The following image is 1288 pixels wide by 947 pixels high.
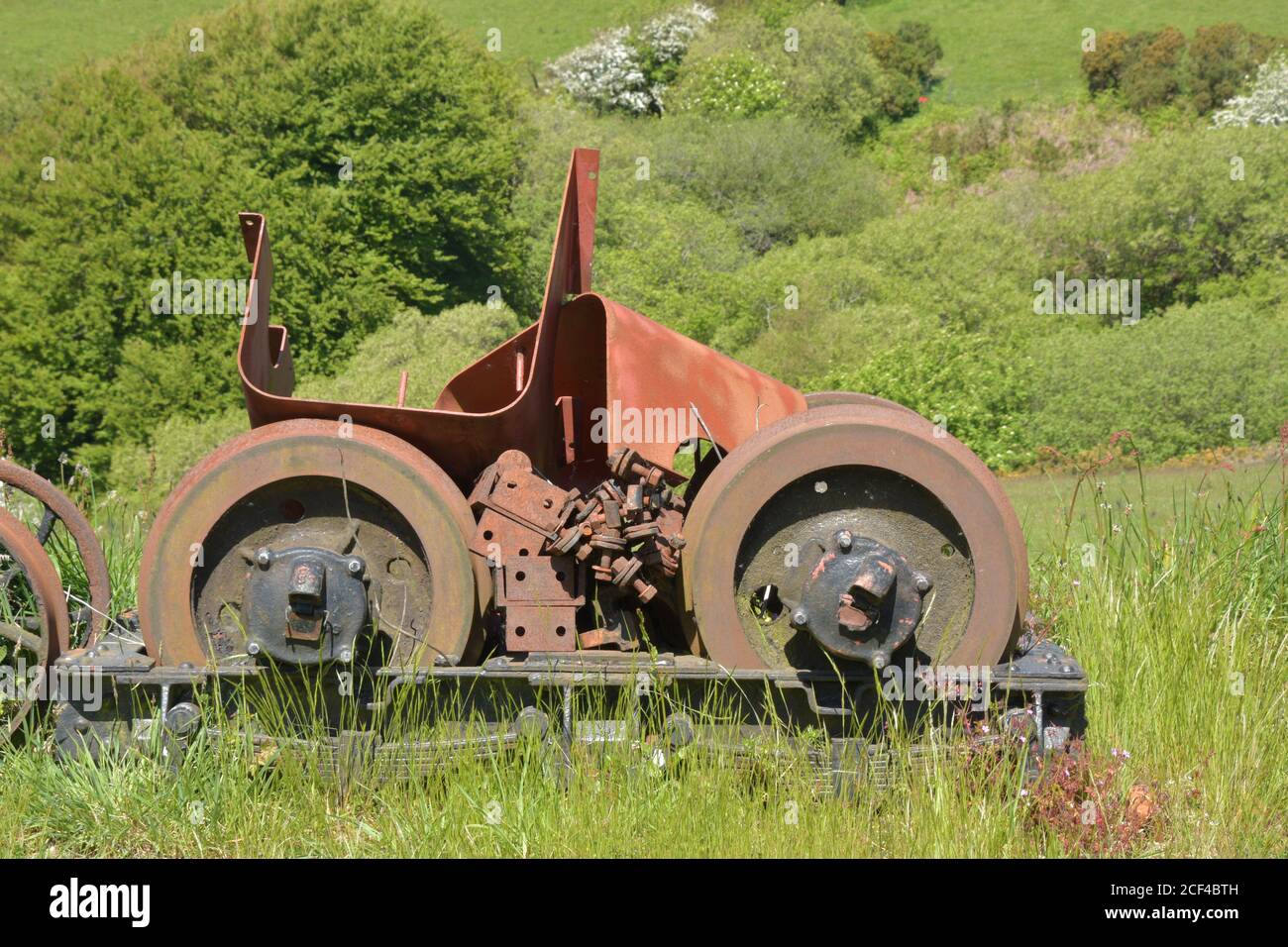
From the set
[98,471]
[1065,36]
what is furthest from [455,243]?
[1065,36]

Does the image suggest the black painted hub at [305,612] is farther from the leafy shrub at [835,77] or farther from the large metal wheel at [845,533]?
the leafy shrub at [835,77]

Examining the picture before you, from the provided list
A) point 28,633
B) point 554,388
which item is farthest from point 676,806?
point 28,633

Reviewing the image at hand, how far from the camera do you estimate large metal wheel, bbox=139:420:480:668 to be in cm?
426

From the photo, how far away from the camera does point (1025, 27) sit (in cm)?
4744

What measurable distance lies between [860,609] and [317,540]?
5.94 feet

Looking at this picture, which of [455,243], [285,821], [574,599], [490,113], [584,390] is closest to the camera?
[285,821]

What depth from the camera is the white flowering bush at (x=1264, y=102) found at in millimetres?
31875

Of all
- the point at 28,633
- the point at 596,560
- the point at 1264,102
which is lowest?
the point at 28,633

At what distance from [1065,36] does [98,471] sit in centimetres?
3728

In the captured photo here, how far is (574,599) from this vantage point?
14.1 ft

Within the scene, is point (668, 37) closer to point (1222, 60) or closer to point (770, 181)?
point (770, 181)

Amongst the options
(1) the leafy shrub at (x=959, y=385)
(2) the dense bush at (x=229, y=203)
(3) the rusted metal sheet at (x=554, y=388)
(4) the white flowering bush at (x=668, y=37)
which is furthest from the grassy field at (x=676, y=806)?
(4) the white flowering bush at (x=668, y=37)

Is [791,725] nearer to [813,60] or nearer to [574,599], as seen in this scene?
[574,599]
